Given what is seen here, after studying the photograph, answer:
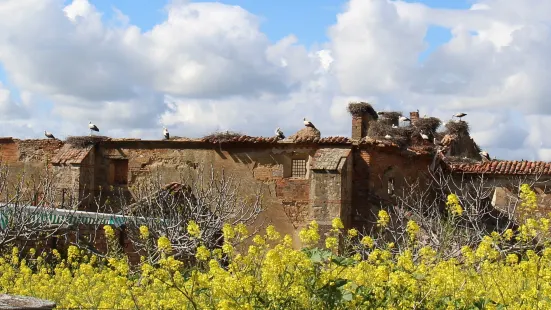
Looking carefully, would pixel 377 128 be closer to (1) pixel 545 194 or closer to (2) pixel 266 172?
(1) pixel 545 194

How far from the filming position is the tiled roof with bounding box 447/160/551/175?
23.4 metres

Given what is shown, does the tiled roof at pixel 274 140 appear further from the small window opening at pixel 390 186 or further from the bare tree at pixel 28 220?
the bare tree at pixel 28 220

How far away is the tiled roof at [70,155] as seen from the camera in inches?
821

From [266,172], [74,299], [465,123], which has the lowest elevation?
[74,299]

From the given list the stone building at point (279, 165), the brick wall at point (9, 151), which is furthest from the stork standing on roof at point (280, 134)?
the brick wall at point (9, 151)

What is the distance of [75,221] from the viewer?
15570 mm

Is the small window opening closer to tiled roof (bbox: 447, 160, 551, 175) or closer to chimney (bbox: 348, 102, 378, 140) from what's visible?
tiled roof (bbox: 447, 160, 551, 175)

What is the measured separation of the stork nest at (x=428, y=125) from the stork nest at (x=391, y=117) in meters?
0.82

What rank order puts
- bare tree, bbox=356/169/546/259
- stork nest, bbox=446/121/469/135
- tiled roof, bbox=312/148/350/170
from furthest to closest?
stork nest, bbox=446/121/469/135 < tiled roof, bbox=312/148/350/170 < bare tree, bbox=356/169/546/259

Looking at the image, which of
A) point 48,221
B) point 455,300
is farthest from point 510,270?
point 48,221

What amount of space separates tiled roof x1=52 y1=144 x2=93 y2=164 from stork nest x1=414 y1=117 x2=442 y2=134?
14.6 meters

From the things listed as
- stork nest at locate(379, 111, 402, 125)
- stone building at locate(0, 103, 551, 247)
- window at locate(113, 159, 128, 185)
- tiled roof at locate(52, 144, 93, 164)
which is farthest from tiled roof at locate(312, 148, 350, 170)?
stork nest at locate(379, 111, 402, 125)

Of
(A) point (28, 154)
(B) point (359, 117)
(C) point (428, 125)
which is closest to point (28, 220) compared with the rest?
(A) point (28, 154)

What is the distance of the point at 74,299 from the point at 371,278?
301 cm
